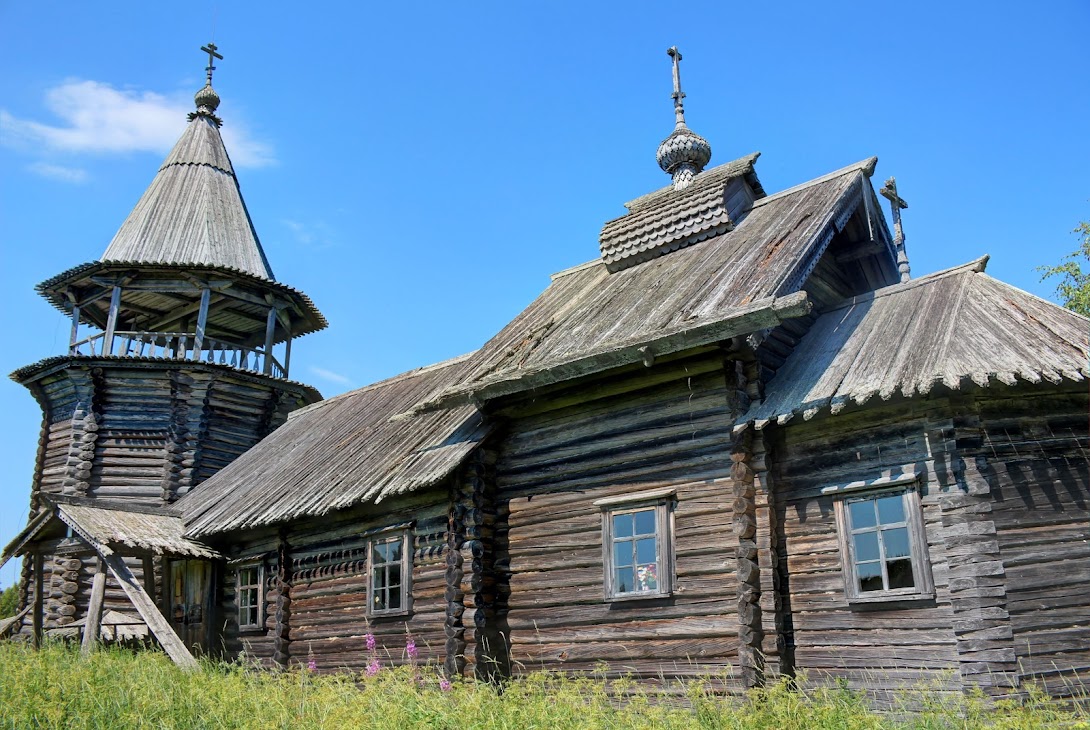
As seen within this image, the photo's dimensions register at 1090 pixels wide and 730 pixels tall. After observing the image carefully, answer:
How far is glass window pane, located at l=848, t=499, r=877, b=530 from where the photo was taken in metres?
9.35

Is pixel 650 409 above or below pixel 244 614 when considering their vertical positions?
above

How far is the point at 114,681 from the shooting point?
1008 centimetres

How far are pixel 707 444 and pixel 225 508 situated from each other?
10.2 m

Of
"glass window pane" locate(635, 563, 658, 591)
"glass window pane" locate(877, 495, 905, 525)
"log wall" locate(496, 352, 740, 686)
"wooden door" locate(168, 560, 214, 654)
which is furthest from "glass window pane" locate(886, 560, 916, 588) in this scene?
"wooden door" locate(168, 560, 214, 654)

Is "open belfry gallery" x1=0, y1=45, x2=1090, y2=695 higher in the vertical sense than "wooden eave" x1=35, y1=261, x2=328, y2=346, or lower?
lower

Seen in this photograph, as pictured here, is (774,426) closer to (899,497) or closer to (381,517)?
(899,497)

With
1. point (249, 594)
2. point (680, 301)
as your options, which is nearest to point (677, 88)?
point (680, 301)

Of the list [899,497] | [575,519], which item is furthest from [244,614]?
[899,497]

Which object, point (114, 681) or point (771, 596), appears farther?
point (114, 681)

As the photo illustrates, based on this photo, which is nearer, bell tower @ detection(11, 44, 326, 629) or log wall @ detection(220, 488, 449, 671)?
log wall @ detection(220, 488, 449, 671)

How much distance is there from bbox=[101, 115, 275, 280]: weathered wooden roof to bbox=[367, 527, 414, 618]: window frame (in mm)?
10720

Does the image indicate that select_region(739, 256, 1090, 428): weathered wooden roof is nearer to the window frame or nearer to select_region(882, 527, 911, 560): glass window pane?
select_region(882, 527, 911, 560): glass window pane

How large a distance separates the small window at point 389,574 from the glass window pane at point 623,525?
352 cm

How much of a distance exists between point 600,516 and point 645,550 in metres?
0.73
